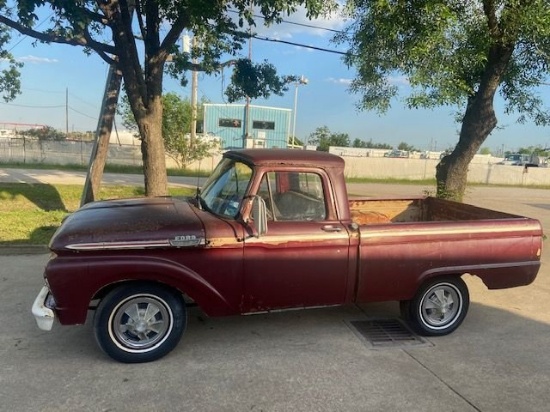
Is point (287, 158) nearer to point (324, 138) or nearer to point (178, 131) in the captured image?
point (178, 131)

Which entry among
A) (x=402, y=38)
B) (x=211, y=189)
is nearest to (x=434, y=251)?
(x=211, y=189)

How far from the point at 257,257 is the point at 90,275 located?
132 cm

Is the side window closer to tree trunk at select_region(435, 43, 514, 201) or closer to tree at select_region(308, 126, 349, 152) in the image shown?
tree trunk at select_region(435, 43, 514, 201)

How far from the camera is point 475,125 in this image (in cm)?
982

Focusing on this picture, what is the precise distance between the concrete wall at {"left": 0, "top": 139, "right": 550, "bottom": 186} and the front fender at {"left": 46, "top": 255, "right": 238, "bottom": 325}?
2532 cm

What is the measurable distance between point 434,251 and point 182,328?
2.40 metres

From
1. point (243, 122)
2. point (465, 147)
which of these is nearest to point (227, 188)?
point (465, 147)

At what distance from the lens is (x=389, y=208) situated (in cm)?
642

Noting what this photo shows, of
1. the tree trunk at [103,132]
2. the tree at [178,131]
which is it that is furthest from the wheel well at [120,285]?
the tree at [178,131]

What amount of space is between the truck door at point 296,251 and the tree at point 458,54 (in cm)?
431

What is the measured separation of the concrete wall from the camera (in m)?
29.8

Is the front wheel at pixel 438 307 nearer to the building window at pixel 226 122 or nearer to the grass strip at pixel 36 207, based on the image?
the grass strip at pixel 36 207

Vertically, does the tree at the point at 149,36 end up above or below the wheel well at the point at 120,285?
above

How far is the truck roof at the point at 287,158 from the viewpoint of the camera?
14.4 feet
